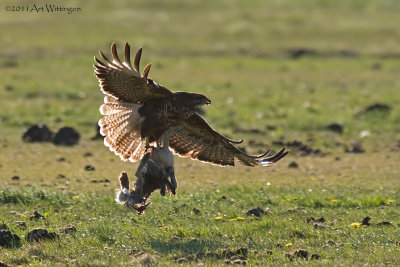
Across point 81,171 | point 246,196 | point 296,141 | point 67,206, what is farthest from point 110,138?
point 296,141

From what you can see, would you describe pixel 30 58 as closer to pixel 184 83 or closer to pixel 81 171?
pixel 184 83

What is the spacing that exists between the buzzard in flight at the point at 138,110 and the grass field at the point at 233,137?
1.10 metres

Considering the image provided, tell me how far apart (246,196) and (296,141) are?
574 centimetres

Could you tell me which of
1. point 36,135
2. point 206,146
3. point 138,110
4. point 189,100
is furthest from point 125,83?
point 36,135

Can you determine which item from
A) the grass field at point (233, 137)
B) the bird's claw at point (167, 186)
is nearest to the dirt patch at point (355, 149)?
the grass field at point (233, 137)

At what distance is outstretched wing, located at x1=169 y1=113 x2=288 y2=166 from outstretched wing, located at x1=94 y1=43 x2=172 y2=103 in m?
0.94

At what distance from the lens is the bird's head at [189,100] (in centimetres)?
1005

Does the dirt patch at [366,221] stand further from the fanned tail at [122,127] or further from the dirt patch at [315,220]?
the fanned tail at [122,127]

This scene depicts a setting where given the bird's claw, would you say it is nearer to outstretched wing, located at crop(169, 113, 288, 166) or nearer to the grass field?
the grass field

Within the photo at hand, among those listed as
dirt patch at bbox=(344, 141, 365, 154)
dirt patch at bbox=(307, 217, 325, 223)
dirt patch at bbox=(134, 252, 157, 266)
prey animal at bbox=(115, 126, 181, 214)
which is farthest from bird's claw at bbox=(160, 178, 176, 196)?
dirt patch at bbox=(344, 141, 365, 154)

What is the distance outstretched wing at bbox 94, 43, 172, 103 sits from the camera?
973 cm

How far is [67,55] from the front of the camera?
111 ft

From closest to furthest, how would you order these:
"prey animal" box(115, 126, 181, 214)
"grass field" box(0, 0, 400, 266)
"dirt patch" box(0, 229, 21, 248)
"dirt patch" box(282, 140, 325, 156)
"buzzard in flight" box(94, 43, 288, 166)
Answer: "dirt patch" box(0, 229, 21, 248) → "grass field" box(0, 0, 400, 266) → "buzzard in flight" box(94, 43, 288, 166) → "prey animal" box(115, 126, 181, 214) → "dirt patch" box(282, 140, 325, 156)

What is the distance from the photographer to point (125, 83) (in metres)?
9.93
